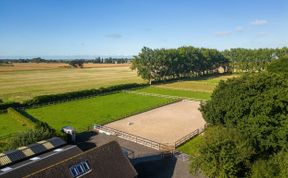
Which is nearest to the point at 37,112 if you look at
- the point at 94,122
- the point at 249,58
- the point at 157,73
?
the point at 94,122

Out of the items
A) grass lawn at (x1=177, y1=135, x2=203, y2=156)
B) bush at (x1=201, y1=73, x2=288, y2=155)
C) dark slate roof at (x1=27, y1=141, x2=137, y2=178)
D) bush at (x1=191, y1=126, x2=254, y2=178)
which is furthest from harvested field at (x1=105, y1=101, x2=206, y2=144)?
dark slate roof at (x1=27, y1=141, x2=137, y2=178)

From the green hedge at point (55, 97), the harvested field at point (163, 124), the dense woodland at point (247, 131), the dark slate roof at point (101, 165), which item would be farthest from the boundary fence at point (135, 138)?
the green hedge at point (55, 97)

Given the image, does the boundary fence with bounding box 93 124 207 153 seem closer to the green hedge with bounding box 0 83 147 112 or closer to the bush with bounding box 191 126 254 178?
the bush with bounding box 191 126 254 178

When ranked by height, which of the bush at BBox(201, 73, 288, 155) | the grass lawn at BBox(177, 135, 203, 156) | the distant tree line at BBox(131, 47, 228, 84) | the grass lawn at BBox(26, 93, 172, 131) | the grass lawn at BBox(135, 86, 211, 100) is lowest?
the grass lawn at BBox(177, 135, 203, 156)

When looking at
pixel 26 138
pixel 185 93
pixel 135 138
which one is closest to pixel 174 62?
pixel 185 93

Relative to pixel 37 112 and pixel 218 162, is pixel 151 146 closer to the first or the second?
pixel 218 162

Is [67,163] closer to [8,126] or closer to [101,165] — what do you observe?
[101,165]
